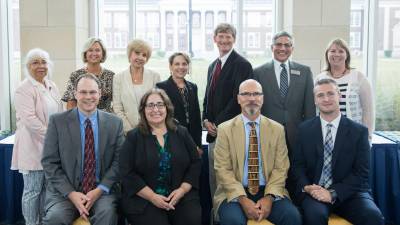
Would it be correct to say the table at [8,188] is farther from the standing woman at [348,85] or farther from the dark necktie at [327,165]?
the standing woman at [348,85]

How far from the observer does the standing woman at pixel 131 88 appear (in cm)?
374

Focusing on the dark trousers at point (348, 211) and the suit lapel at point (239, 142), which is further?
the suit lapel at point (239, 142)

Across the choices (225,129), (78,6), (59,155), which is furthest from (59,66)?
(225,129)

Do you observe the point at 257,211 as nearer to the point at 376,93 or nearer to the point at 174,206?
the point at 174,206

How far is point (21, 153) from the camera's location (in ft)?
11.8

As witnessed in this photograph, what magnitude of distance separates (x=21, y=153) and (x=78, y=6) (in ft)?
6.65

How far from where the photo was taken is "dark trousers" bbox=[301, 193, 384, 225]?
3055mm

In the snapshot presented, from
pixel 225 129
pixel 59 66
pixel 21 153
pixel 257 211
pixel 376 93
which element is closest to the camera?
pixel 257 211

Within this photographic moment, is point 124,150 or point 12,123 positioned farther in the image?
point 12,123

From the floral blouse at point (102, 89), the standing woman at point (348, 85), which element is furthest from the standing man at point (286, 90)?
the floral blouse at point (102, 89)

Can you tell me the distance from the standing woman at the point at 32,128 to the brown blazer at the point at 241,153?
1.39 m

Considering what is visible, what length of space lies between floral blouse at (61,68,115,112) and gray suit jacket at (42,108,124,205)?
0.50 meters

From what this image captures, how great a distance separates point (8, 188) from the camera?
165 inches

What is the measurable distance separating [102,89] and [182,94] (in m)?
0.66
